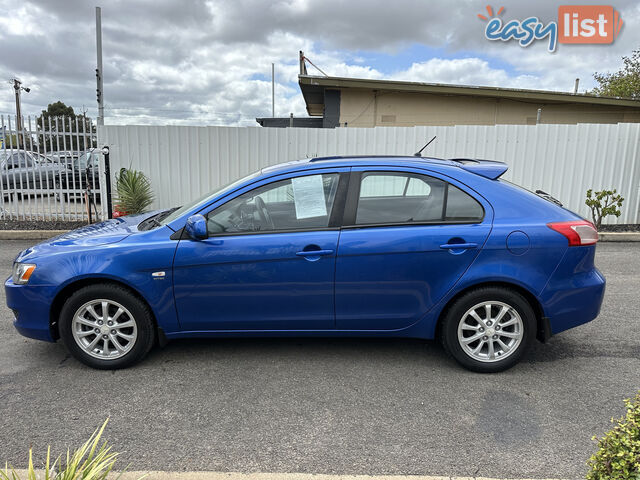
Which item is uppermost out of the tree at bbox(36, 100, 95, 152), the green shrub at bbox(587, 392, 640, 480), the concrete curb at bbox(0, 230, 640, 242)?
the tree at bbox(36, 100, 95, 152)

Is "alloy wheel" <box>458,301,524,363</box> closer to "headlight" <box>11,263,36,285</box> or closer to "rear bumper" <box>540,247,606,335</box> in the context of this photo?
"rear bumper" <box>540,247,606,335</box>

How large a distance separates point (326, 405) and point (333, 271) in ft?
3.02

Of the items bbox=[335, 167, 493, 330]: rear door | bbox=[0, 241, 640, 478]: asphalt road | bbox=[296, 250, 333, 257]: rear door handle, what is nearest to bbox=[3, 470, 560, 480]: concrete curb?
bbox=[0, 241, 640, 478]: asphalt road

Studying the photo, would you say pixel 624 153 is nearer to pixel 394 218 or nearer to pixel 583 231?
pixel 583 231

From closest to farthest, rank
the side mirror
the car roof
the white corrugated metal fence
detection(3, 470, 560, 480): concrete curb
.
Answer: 1. detection(3, 470, 560, 480): concrete curb
2. the side mirror
3. the car roof
4. the white corrugated metal fence

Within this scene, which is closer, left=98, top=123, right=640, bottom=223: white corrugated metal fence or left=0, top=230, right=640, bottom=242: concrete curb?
left=0, top=230, right=640, bottom=242: concrete curb

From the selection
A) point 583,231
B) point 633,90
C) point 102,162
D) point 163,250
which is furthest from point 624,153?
point 633,90

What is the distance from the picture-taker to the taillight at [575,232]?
10.9 feet

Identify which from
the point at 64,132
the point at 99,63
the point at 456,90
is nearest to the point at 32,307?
the point at 64,132

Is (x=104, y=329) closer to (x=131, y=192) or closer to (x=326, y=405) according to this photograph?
(x=326, y=405)

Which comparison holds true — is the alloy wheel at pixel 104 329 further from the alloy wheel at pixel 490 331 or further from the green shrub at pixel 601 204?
the green shrub at pixel 601 204

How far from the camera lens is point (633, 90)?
77.4 feet

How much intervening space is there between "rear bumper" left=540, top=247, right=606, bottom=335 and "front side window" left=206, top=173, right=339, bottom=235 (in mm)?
1727

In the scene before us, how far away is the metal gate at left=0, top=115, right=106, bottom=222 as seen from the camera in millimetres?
8867
